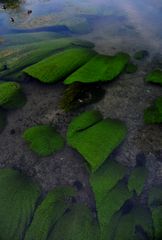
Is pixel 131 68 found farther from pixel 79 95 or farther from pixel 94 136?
pixel 94 136

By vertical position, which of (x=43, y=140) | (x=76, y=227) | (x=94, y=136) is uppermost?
(x=94, y=136)

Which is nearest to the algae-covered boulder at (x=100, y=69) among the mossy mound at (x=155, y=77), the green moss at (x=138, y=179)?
the mossy mound at (x=155, y=77)

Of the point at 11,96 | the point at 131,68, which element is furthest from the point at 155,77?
the point at 11,96

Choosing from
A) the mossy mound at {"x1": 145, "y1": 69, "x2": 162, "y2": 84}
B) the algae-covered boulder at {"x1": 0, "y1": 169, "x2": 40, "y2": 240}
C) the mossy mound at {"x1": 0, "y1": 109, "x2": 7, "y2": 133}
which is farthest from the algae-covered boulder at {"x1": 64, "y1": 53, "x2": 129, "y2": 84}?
the algae-covered boulder at {"x1": 0, "y1": 169, "x2": 40, "y2": 240}

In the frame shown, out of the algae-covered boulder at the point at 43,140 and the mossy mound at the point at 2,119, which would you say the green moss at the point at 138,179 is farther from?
the mossy mound at the point at 2,119

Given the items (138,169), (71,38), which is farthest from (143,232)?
(71,38)

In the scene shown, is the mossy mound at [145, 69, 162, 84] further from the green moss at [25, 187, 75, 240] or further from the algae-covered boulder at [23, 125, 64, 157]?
the green moss at [25, 187, 75, 240]

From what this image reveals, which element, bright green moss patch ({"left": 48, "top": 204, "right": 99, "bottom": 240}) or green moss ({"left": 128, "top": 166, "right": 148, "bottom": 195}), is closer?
bright green moss patch ({"left": 48, "top": 204, "right": 99, "bottom": 240})
